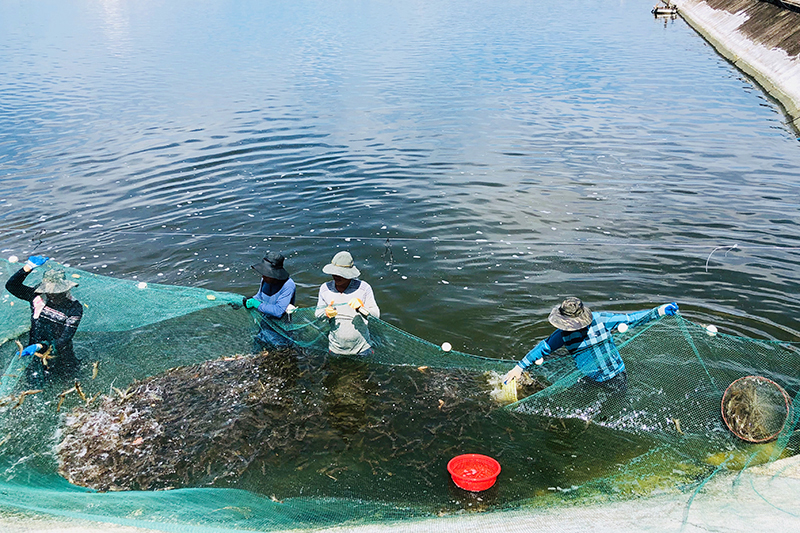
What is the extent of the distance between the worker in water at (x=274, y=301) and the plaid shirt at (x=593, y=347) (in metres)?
2.97

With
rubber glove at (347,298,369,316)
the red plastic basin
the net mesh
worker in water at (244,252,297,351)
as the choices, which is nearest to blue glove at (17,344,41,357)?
the net mesh

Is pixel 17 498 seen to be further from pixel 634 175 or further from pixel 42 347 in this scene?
pixel 634 175

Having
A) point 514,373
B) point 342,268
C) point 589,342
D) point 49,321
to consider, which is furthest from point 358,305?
point 49,321

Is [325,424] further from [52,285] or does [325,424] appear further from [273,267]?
[52,285]

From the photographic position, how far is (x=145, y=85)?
29.5m

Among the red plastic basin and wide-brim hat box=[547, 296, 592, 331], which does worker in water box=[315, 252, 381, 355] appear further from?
wide-brim hat box=[547, 296, 592, 331]

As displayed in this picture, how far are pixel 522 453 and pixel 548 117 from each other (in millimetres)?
17805

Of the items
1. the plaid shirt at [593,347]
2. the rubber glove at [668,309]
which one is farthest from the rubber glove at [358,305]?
the rubber glove at [668,309]

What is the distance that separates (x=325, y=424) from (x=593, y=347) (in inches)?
123

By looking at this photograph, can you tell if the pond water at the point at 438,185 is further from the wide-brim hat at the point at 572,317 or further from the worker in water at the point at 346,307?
the wide-brim hat at the point at 572,317

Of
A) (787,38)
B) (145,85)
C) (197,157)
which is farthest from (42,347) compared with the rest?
(787,38)

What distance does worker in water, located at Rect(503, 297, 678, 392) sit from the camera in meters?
6.45

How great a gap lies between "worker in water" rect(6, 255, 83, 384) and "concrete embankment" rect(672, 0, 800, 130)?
21570 mm

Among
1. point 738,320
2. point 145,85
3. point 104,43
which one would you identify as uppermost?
point 738,320
